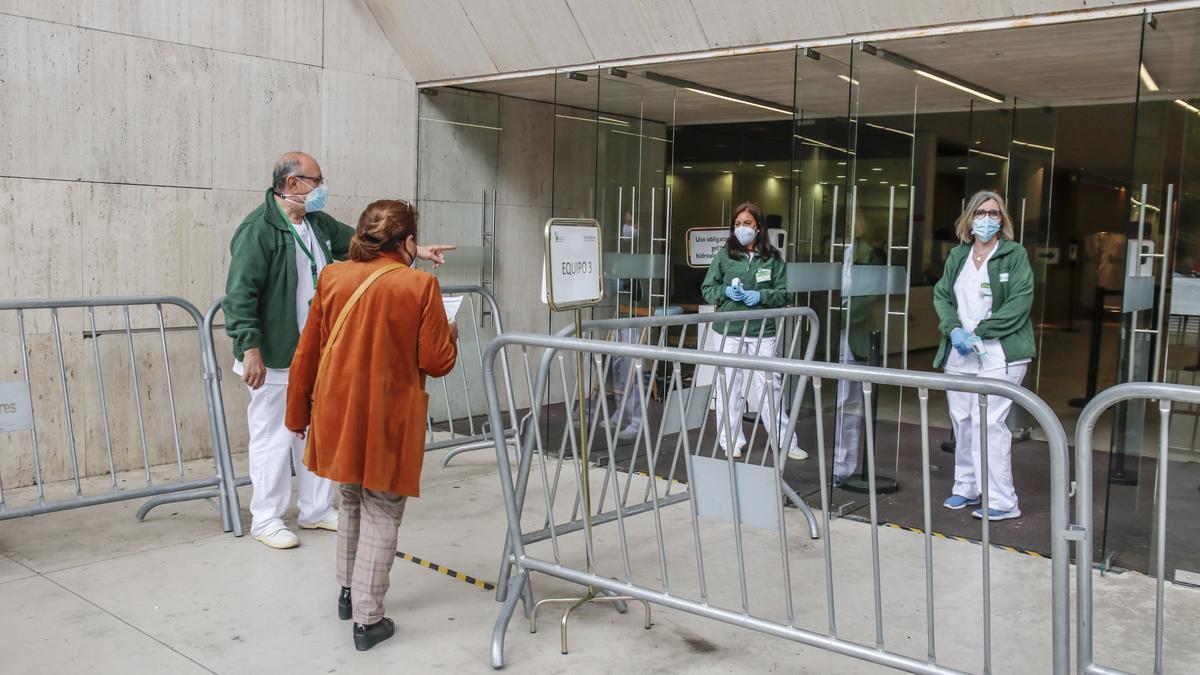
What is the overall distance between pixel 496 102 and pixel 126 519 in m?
4.64

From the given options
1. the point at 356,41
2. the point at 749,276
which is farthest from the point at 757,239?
the point at 356,41

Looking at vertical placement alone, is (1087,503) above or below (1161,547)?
above

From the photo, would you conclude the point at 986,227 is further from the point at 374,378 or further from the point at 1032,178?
the point at 1032,178

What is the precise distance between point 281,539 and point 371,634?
4.61 feet

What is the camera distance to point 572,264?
4.16 m

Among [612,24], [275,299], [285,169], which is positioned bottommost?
[275,299]

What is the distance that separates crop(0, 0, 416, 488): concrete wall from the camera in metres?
6.01

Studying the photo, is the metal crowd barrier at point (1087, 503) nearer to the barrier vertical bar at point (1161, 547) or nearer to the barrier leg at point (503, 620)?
the barrier vertical bar at point (1161, 547)

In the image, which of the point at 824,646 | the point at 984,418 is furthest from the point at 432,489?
the point at 984,418

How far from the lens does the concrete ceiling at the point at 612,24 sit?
209 inches

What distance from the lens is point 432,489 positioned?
629cm

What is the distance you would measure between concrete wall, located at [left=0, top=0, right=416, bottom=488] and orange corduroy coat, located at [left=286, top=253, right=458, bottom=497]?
323cm

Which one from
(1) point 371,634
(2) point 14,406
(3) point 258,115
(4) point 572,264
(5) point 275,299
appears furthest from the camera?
(3) point 258,115

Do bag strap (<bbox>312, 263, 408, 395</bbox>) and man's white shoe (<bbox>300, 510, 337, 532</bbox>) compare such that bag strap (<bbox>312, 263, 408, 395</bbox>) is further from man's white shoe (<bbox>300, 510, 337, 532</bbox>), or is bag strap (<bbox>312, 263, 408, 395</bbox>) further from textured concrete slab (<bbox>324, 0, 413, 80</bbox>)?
textured concrete slab (<bbox>324, 0, 413, 80</bbox>)
